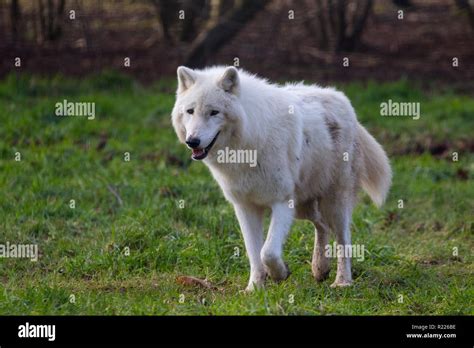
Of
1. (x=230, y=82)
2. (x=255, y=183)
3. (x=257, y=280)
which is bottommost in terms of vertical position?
(x=257, y=280)

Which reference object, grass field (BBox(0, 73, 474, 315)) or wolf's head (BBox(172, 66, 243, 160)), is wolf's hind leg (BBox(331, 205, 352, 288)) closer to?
grass field (BBox(0, 73, 474, 315))

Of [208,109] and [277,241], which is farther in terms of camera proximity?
Answer: [277,241]

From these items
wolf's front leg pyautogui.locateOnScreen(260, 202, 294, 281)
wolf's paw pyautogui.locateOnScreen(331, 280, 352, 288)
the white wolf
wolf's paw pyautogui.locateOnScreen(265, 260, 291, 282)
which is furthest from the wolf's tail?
wolf's paw pyautogui.locateOnScreen(265, 260, 291, 282)

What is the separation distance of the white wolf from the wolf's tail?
2 cm

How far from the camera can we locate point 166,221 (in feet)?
27.3

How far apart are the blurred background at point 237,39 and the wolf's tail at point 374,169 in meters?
6.52

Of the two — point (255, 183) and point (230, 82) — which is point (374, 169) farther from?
point (230, 82)

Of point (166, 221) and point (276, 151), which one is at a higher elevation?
point (276, 151)

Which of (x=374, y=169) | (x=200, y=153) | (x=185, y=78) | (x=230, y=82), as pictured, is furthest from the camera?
(x=374, y=169)

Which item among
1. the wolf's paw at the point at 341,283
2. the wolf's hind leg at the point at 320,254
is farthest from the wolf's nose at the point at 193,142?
the wolf's paw at the point at 341,283

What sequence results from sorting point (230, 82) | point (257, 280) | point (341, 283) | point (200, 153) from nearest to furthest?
point (200, 153) → point (230, 82) → point (257, 280) → point (341, 283)

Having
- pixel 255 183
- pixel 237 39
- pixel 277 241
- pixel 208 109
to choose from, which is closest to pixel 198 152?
pixel 208 109

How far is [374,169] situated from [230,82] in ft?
6.56

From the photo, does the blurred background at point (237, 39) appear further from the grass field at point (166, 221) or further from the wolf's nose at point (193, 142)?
the wolf's nose at point (193, 142)
